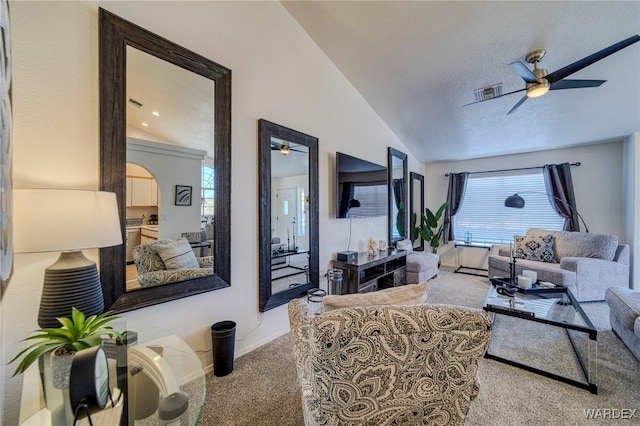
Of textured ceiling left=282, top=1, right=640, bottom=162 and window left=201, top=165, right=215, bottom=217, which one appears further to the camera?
textured ceiling left=282, top=1, right=640, bottom=162

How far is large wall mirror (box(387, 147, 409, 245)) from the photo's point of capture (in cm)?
464

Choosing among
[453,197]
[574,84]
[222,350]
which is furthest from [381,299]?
[453,197]

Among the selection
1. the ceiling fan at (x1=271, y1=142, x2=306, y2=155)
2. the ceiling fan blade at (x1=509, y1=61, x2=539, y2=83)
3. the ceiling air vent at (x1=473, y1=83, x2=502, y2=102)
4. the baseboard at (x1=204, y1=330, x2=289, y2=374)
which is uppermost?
the ceiling air vent at (x1=473, y1=83, x2=502, y2=102)

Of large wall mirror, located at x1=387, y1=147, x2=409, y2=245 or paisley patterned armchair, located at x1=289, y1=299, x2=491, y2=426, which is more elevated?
large wall mirror, located at x1=387, y1=147, x2=409, y2=245

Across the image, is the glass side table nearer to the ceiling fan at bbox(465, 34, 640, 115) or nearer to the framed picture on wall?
the framed picture on wall

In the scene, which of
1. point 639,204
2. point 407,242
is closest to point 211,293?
point 407,242

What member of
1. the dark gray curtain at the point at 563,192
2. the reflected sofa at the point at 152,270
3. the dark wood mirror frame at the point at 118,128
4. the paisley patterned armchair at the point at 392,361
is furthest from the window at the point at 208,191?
the dark gray curtain at the point at 563,192

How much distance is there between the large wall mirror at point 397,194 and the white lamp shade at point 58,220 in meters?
4.12

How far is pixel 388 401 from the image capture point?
3.21 feet

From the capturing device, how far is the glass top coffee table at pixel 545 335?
1.87 m

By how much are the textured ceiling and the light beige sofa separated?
5.83 feet

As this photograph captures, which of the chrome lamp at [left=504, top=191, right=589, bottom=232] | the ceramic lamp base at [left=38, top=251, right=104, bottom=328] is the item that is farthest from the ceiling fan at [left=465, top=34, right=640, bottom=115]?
the ceramic lamp base at [left=38, top=251, right=104, bottom=328]

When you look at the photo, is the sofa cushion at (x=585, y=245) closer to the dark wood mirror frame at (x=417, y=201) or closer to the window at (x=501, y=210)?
the window at (x=501, y=210)

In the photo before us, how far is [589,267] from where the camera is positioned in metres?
3.37
